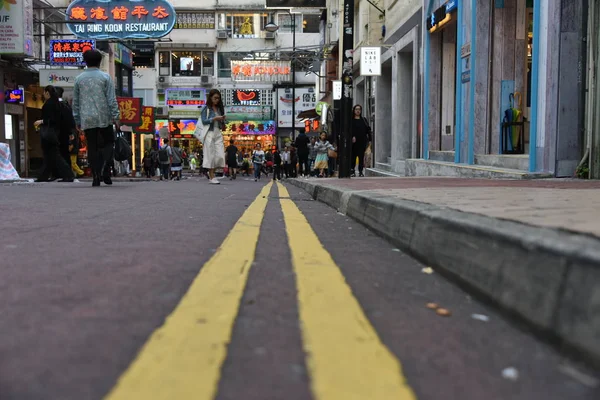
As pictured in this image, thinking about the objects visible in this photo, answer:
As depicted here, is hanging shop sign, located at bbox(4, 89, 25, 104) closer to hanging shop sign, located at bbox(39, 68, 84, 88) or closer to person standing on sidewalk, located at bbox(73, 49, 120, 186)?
hanging shop sign, located at bbox(39, 68, 84, 88)

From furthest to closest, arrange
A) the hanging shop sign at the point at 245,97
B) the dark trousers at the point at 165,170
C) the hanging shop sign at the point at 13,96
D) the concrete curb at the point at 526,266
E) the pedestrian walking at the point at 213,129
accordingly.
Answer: the hanging shop sign at the point at 245,97 → the dark trousers at the point at 165,170 → the hanging shop sign at the point at 13,96 → the pedestrian walking at the point at 213,129 → the concrete curb at the point at 526,266

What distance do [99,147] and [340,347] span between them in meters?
8.53

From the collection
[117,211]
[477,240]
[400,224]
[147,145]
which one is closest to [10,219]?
[117,211]

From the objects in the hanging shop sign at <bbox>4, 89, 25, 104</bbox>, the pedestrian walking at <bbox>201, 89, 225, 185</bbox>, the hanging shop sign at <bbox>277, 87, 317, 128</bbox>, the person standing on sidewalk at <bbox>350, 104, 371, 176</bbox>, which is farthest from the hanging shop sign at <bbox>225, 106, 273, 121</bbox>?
the pedestrian walking at <bbox>201, 89, 225, 185</bbox>

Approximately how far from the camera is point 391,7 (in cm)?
1892

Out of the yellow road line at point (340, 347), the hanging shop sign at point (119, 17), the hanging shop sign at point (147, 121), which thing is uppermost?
the hanging shop sign at point (119, 17)

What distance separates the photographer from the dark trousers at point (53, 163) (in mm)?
11492

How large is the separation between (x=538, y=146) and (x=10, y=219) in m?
6.94

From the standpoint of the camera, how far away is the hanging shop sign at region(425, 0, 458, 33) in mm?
13070

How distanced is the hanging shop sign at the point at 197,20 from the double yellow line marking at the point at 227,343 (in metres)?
47.4

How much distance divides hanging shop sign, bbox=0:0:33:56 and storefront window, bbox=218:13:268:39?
2893 centimetres

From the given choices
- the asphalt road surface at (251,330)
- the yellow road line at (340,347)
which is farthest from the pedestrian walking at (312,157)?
the yellow road line at (340,347)

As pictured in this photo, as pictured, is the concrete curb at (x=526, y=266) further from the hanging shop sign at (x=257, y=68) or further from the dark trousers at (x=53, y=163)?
the hanging shop sign at (x=257, y=68)

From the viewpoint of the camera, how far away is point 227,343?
175cm
